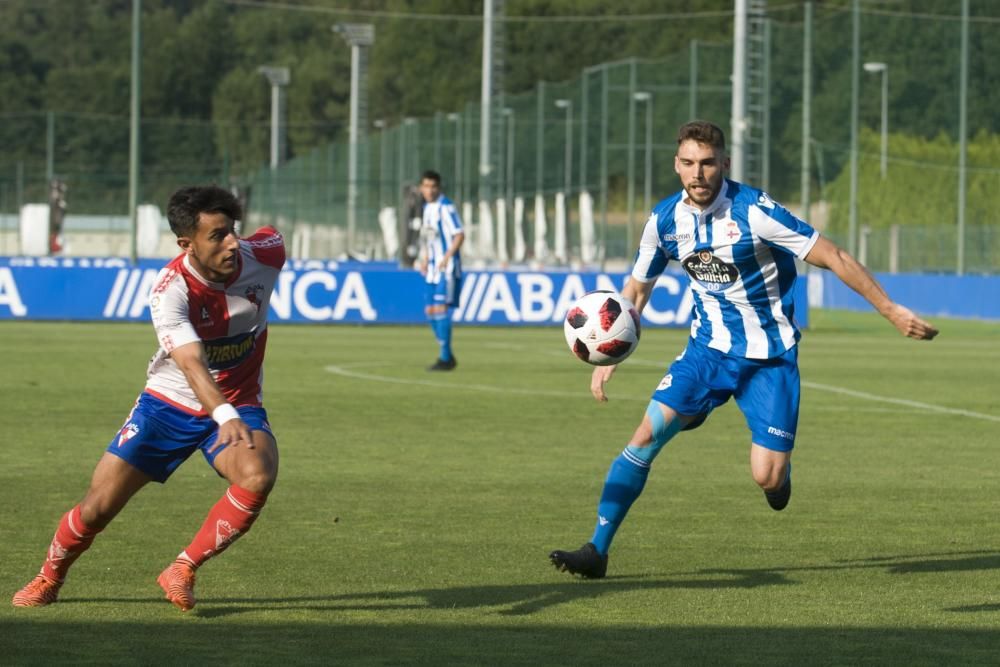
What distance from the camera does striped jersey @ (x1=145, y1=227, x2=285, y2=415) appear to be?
732cm

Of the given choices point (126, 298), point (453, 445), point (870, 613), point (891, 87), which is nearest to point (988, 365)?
point (453, 445)

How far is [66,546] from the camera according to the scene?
24.7ft

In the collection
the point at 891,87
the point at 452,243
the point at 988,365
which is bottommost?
the point at 988,365

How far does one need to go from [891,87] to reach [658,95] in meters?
10.8

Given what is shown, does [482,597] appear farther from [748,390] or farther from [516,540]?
[748,390]

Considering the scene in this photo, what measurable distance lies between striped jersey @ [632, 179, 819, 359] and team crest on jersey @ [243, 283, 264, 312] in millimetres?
2011

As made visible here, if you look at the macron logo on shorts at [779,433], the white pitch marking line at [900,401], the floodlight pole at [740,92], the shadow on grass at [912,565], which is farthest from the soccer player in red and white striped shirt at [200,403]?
the floodlight pole at [740,92]

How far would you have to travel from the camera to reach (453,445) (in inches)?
552

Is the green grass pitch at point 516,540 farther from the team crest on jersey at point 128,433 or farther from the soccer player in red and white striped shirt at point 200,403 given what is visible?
the team crest on jersey at point 128,433

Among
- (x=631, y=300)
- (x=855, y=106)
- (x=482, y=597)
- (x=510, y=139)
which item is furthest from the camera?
(x=510, y=139)

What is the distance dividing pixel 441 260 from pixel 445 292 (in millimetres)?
384

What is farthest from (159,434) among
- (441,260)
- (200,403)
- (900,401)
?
(441,260)

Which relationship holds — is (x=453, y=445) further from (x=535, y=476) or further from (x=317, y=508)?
(x=317, y=508)

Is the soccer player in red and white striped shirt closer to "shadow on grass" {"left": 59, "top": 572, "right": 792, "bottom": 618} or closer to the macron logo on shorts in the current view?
"shadow on grass" {"left": 59, "top": 572, "right": 792, "bottom": 618}
